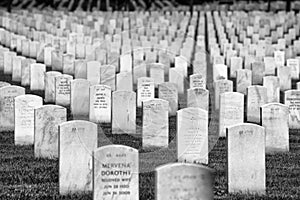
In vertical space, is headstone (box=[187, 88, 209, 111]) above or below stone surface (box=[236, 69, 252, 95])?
above

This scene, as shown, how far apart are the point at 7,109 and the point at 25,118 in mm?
1427

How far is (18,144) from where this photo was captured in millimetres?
14812

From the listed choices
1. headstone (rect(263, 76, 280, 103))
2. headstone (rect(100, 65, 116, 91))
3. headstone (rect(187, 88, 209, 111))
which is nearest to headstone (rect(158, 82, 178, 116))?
headstone (rect(187, 88, 209, 111))

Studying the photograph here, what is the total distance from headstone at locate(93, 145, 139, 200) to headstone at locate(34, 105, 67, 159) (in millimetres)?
3190

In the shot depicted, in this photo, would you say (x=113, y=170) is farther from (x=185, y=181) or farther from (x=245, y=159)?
(x=245, y=159)

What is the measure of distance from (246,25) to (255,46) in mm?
7487

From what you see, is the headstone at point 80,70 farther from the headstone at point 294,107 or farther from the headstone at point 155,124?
the headstone at point 155,124

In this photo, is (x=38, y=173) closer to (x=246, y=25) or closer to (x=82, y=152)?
(x=82, y=152)

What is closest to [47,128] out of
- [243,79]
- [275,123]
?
[275,123]

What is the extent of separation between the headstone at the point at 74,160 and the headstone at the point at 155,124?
116 inches

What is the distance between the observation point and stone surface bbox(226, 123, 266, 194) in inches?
454

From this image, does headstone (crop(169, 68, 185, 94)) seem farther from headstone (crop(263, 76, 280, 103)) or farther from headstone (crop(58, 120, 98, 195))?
headstone (crop(58, 120, 98, 195))

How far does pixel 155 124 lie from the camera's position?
14.6 meters

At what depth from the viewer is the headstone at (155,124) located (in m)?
14.5
